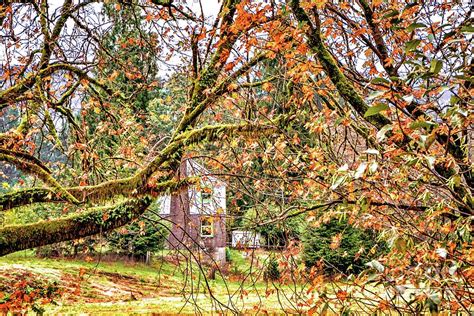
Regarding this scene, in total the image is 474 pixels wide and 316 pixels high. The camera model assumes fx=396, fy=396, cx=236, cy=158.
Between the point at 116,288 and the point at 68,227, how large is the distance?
33.6 feet

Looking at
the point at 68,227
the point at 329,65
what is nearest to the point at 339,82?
the point at 329,65

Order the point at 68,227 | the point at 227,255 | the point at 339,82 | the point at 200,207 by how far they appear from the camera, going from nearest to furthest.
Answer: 1. the point at 339,82
2. the point at 68,227
3. the point at 200,207
4. the point at 227,255

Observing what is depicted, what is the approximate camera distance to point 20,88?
4152 millimetres

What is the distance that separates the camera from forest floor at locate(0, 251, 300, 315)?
8469 mm

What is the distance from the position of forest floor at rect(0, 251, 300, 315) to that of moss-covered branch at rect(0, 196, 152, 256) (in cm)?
428

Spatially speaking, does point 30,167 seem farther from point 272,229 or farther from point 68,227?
point 272,229

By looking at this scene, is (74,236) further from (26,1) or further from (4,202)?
(26,1)

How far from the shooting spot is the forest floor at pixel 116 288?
8469mm

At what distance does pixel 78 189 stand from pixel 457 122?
283 cm

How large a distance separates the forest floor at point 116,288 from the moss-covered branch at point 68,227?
169 inches

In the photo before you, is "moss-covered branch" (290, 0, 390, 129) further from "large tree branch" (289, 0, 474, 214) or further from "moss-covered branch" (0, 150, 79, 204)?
"moss-covered branch" (0, 150, 79, 204)

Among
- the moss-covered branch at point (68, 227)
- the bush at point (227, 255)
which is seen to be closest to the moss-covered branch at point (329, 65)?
the moss-covered branch at point (68, 227)

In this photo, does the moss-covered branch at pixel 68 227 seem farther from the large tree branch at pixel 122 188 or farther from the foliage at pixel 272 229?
the foliage at pixel 272 229

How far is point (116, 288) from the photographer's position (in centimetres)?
1253
